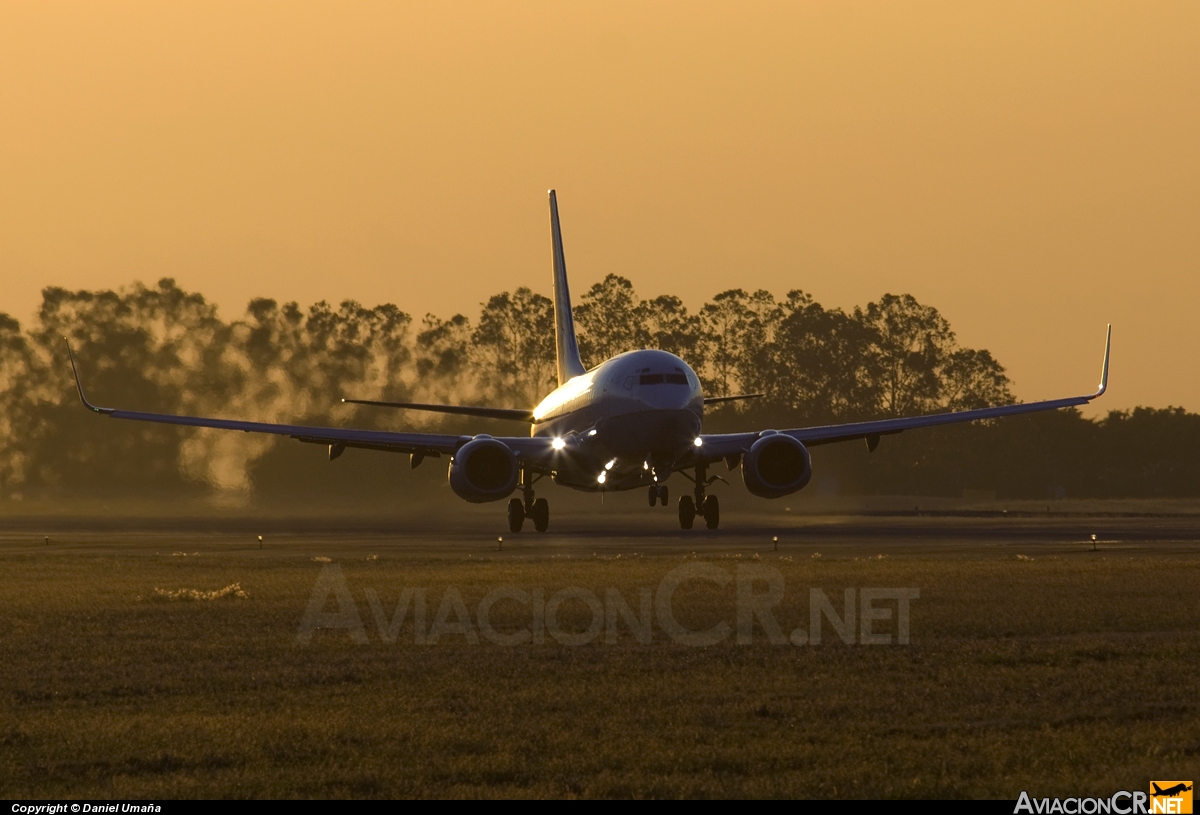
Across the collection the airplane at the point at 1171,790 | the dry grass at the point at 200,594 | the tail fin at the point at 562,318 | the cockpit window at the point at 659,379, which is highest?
the tail fin at the point at 562,318

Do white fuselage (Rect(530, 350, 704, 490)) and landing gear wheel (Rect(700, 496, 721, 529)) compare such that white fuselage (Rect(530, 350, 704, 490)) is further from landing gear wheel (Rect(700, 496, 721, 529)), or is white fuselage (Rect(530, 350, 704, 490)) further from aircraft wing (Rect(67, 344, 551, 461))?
landing gear wheel (Rect(700, 496, 721, 529))

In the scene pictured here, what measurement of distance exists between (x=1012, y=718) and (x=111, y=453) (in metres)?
112

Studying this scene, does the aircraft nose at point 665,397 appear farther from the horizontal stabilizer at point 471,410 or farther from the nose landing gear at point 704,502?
the horizontal stabilizer at point 471,410

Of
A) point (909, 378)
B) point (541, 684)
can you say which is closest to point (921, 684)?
point (541, 684)

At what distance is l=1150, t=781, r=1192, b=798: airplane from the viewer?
13992mm

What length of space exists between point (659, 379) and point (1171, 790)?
27974mm

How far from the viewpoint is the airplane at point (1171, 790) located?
13992 mm

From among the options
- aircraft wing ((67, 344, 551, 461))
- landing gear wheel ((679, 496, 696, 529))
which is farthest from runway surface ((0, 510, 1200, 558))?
aircraft wing ((67, 344, 551, 461))

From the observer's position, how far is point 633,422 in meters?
41.6

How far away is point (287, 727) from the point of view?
18359 mm

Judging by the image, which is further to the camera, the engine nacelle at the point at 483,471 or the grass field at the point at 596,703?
the engine nacelle at the point at 483,471

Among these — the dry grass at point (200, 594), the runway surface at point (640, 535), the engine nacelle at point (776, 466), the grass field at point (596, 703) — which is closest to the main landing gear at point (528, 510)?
the runway surface at point (640, 535)

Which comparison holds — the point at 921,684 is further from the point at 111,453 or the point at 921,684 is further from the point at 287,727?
the point at 111,453

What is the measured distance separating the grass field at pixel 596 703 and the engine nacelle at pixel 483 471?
9.12 metres
